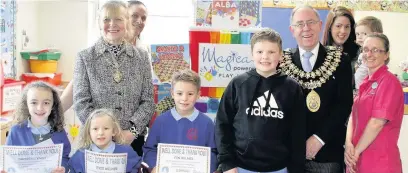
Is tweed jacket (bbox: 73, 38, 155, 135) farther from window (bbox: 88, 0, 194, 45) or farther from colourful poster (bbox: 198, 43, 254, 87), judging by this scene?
window (bbox: 88, 0, 194, 45)

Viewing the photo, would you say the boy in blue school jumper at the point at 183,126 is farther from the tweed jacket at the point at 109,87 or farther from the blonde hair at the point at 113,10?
the blonde hair at the point at 113,10

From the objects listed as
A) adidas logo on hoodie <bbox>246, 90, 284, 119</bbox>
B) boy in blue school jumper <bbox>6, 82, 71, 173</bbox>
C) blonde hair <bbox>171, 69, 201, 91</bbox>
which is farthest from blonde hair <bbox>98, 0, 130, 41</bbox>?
adidas logo on hoodie <bbox>246, 90, 284, 119</bbox>

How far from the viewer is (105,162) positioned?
213cm

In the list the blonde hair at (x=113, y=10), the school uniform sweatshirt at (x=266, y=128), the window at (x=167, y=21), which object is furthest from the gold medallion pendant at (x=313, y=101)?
the window at (x=167, y=21)

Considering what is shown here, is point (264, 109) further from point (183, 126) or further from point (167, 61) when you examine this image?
point (167, 61)

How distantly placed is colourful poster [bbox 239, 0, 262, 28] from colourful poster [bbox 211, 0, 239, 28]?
4 cm

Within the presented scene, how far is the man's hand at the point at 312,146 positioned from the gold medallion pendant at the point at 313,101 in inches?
6.1

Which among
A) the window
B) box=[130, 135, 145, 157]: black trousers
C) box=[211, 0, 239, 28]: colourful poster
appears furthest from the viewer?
the window

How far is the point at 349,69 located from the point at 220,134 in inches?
31.9

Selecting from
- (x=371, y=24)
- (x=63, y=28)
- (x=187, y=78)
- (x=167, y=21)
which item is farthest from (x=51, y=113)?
(x=167, y=21)

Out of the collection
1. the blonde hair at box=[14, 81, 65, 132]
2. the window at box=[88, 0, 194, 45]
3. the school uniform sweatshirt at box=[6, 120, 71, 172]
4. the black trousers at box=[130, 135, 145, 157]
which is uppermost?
the window at box=[88, 0, 194, 45]

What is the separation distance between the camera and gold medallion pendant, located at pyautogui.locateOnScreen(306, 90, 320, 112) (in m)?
2.19

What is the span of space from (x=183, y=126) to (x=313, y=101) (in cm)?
73

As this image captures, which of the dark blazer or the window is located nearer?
the dark blazer
